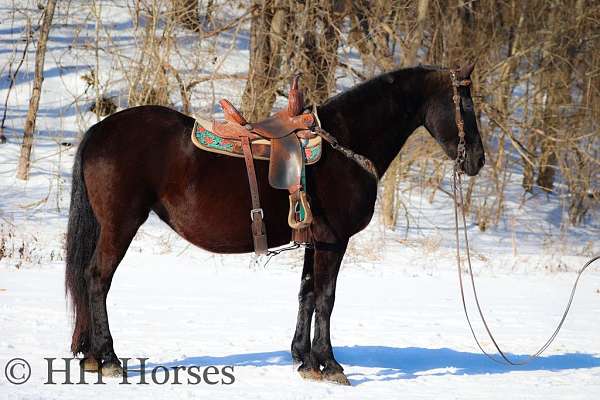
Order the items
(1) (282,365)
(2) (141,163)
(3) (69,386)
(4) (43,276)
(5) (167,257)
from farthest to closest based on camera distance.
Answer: (5) (167,257), (4) (43,276), (1) (282,365), (2) (141,163), (3) (69,386)

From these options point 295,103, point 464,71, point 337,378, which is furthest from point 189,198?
point 464,71

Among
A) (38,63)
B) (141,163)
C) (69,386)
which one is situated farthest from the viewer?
(38,63)

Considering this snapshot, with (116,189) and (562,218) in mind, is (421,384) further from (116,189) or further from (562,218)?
(562,218)

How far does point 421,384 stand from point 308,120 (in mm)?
1916

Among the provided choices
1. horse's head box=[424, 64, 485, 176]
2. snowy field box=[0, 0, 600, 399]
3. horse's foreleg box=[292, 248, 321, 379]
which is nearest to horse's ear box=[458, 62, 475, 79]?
horse's head box=[424, 64, 485, 176]

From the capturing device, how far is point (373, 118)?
17.6 ft

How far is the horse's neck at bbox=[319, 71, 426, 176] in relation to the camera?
211 inches

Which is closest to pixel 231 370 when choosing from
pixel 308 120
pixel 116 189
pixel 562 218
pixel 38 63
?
pixel 116 189

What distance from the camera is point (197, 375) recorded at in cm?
511

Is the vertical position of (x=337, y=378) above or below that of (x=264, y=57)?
below

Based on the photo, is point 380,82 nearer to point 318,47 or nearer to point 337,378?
point 337,378

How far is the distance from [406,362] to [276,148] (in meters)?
1.98

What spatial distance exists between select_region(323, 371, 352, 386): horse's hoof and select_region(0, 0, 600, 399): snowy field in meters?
0.06

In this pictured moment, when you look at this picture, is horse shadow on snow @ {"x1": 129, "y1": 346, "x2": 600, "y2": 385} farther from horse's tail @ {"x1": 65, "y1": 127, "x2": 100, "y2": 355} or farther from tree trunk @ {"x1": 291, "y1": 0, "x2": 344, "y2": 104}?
tree trunk @ {"x1": 291, "y1": 0, "x2": 344, "y2": 104}
